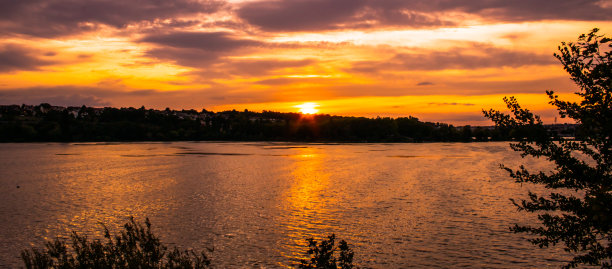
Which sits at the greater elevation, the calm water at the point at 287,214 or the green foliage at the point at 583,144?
the green foliage at the point at 583,144

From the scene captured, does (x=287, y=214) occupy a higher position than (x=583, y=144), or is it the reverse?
(x=583, y=144)

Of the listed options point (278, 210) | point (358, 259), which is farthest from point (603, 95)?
point (278, 210)

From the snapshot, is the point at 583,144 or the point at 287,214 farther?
the point at 287,214

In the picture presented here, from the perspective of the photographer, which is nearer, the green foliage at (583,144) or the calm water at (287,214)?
the green foliage at (583,144)

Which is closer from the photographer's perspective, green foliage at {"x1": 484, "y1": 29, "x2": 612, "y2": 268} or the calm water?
green foliage at {"x1": 484, "y1": 29, "x2": 612, "y2": 268}

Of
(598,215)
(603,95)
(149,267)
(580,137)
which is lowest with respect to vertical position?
(149,267)

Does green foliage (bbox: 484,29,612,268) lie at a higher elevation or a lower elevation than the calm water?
higher

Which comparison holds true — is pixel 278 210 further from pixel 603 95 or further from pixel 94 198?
pixel 603 95

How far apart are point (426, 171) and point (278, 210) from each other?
36.1m

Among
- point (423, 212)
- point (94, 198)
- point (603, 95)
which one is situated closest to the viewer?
point (603, 95)

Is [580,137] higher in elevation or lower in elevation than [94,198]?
higher

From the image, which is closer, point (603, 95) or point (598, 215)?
point (598, 215)

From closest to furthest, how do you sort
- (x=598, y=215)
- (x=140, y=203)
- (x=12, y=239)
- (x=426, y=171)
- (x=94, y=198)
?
(x=598, y=215) < (x=12, y=239) < (x=140, y=203) < (x=94, y=198) < (x=426, y=171)

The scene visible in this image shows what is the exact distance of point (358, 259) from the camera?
20891mm
